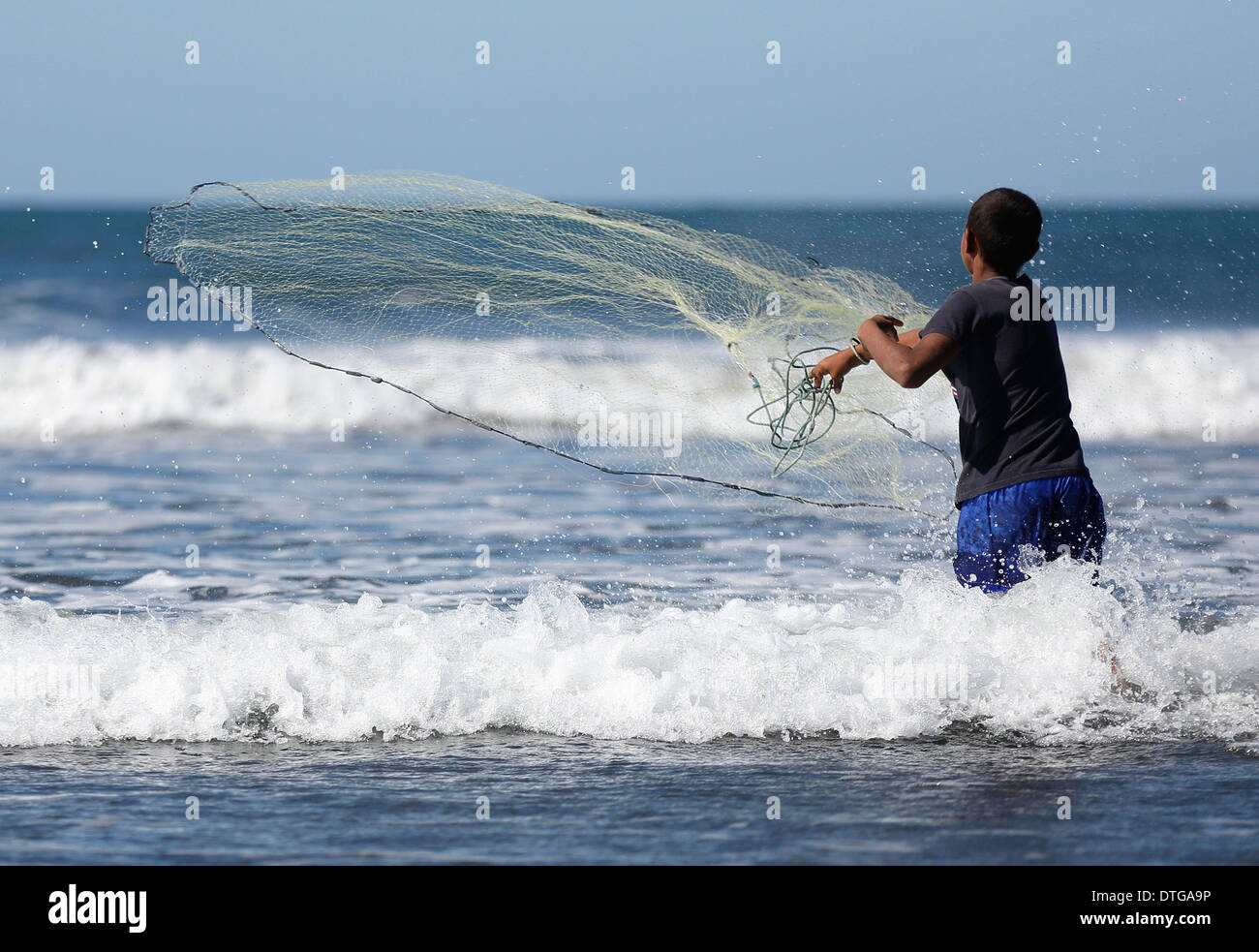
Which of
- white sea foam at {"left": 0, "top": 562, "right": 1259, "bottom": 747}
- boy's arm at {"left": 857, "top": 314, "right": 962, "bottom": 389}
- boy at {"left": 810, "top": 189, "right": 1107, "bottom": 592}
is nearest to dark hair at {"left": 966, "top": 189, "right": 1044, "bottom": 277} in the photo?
boy at {"left": 810, "top": 189, "right": 1107, "bottom": 592}

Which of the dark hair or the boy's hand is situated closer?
the dark hair

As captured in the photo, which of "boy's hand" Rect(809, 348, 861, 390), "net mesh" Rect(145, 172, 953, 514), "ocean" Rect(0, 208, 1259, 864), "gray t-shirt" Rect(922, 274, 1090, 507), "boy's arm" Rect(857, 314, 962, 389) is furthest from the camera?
"net mesh" Rect(145, 172, 953, 514)

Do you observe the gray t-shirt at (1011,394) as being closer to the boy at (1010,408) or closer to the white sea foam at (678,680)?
the boy at (1010,408)

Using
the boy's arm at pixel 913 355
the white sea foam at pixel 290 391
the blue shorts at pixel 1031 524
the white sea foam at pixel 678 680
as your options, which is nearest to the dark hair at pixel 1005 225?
the boy's arm at pixel 913 355

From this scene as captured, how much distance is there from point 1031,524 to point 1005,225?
38.1 inches

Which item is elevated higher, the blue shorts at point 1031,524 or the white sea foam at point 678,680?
the blue shorts at point 1031,524

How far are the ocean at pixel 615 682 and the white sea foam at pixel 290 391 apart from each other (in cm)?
428

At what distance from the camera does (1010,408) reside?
13.5 ft

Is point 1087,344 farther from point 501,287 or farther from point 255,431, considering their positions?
point 501,287

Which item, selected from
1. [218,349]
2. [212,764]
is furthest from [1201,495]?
[218,349]

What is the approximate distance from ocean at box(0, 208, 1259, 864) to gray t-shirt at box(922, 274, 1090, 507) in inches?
15.3

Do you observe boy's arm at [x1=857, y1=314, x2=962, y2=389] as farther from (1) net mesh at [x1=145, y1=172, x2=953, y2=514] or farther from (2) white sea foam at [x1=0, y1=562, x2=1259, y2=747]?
(1) net mesh at [x1=145, y1=172, x2=953, y2=514]

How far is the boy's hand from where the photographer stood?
4.29 meters

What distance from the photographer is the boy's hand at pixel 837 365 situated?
4.29 meters
